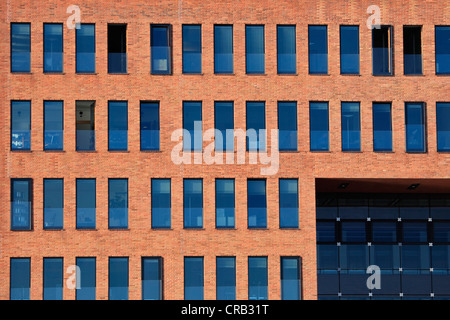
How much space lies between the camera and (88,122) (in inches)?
1934

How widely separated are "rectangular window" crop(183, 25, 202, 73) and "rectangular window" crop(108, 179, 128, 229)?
5.56 meters

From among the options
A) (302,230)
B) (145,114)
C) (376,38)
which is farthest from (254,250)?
(376,38)

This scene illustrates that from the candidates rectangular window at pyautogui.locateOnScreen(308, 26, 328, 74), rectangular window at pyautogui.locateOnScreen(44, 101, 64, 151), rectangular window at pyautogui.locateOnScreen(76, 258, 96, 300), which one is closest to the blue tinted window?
rectangular window at pyautogui.locateOnScreen(308, 26, 328, 74)

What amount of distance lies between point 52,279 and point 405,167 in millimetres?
14878

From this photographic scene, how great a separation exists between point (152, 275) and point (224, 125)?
22.0 feet

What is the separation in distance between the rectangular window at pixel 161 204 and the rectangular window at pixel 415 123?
399 inches

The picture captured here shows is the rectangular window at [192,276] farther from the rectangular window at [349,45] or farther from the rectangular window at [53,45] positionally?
the rectangular window at [349,45]

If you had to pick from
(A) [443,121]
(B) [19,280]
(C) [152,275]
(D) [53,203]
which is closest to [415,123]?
(A) [443,121]

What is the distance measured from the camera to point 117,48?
49.8 m

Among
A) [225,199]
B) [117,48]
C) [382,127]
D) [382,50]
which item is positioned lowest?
[225,199]

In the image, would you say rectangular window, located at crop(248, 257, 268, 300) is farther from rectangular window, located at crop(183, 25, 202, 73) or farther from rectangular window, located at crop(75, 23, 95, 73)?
rectangular window, located at crop(75, 23, 95, 73)

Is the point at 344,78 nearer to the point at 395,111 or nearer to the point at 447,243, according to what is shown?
the point at 395,111

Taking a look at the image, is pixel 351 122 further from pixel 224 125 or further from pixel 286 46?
pixel 224 125

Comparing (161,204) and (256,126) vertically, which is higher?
(256,126)
